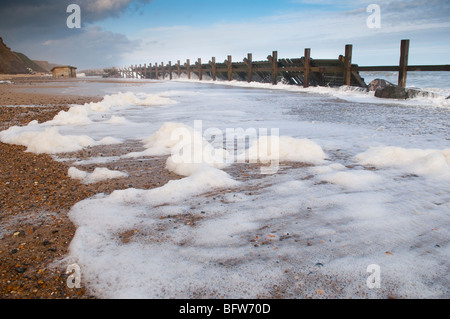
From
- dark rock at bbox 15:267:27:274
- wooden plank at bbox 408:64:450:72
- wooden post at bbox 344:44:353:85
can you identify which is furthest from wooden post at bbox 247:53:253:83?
dark rock at bbox 15:267:27:274

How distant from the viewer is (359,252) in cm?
183

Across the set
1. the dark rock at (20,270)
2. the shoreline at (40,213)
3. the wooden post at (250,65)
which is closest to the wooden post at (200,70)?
the wooden post at (250,65)

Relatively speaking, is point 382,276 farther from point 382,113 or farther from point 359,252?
point 382,113

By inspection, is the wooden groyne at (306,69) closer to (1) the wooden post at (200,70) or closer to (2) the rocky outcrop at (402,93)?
(1) the wooden post at (200,70)

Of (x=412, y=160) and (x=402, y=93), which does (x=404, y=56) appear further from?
(x=412, y=160)

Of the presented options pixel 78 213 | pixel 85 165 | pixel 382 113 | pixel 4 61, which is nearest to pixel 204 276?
pixel 78 213

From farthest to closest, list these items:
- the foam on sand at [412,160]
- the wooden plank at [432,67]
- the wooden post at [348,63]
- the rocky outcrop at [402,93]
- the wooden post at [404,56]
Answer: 1. the wooden post at [348,63]
2. the wooden post at [404,56]
3. the rocky outcrop at [402,93]
4. the wooden plank at [432,67]
5. the foam on sand at [412,160]

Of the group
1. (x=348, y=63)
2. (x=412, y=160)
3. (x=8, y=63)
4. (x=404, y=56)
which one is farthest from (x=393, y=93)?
(x=8, y=63)

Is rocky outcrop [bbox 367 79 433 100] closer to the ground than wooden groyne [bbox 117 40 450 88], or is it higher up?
closer to the ground

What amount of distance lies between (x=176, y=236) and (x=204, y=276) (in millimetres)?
449

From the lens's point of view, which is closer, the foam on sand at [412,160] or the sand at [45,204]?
the sand at [45,204]

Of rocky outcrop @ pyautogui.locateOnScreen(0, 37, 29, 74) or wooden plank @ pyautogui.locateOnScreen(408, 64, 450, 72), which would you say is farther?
rocky outcrop @ pyautogui.locateOnScreen(0, 37, 29, 74)

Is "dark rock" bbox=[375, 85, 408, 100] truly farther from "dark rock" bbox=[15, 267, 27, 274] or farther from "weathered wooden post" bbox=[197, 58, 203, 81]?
"weathered wooden post" bbox=[197, 58, 203, 81]

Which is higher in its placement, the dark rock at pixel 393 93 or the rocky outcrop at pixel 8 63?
the rocky outcrop at pixel 8 63
